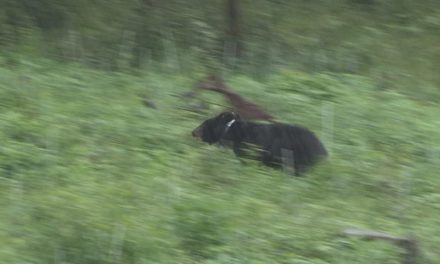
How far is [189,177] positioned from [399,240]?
1.59m

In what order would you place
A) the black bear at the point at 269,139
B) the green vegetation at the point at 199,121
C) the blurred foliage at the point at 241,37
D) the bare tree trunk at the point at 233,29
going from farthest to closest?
the bare tree trunk at the point at 233,29 → the blurred foliage at the point at 241,37 → the black bear at the point at 269,139 → the green vegetation at the point at 199,121

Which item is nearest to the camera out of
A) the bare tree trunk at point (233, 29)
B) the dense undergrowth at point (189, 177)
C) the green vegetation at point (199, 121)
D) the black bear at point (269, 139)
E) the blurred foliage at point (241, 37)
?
the dense undergrowth at point (189, 177)

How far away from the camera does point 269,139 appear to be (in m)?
6.91

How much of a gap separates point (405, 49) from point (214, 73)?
229 cm

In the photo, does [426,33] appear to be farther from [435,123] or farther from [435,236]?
[435,236]

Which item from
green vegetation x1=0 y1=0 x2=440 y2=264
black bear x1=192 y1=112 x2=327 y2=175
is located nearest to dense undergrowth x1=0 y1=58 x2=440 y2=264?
green vegetation x1=0 y1=0 x2=440 y2=264

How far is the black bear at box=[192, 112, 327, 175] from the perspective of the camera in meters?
6.72

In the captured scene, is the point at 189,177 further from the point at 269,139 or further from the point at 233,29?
the point at 233,29

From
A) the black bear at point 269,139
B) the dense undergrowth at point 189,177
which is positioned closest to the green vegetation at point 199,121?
the dense undergrowth at point 189,177

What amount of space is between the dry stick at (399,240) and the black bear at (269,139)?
1244 mm

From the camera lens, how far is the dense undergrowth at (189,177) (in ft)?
16.8

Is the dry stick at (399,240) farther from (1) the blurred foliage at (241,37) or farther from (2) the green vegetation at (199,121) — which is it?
(1) the blurred foliage at (241,37)

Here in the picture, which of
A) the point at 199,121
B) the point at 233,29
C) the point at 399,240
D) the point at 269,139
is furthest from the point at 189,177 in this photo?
the point at 233,29

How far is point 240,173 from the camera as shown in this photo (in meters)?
6.43
